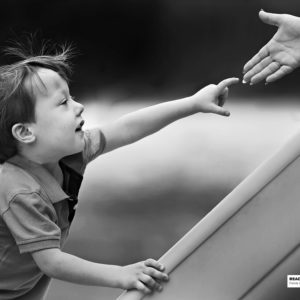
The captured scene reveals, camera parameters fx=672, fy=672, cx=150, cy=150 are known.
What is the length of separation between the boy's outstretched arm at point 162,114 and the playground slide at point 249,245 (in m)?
0.14

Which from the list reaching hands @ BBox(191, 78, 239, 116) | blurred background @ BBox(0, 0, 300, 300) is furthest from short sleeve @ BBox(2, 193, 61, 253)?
blurred background @ BBox(0, 0, 300, 300)

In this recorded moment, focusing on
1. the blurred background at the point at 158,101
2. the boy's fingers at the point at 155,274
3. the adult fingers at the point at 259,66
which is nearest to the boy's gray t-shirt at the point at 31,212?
the boy's fingers at the point at 155,274

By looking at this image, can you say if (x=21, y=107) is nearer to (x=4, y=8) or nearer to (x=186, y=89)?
(x=186, y=89)

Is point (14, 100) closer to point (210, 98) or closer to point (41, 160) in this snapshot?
point (41, 160)

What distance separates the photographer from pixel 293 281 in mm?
722

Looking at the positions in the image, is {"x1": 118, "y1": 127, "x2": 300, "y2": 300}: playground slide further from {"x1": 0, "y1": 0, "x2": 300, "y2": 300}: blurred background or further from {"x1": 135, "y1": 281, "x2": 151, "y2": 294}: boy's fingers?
{"x1": 0, "y1": 0, "x2": 300, "y2": 300}: blurred background

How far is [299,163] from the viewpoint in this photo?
70 cm

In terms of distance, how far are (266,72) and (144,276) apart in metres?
0.32

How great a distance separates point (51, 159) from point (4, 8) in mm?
1416

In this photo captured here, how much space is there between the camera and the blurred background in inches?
62.6

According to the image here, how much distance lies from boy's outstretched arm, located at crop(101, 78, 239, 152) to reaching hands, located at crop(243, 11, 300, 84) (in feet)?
0.17

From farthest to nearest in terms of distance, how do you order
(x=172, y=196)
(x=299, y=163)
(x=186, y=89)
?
1. (x=186, y=89)
2. (x=172, y=196)
3. (x=299, y=163)

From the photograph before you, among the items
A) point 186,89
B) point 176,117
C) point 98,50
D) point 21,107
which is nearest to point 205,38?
point 186,89

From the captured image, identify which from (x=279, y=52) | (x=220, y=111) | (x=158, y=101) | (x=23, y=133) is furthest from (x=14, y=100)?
(x=158, y=101)
